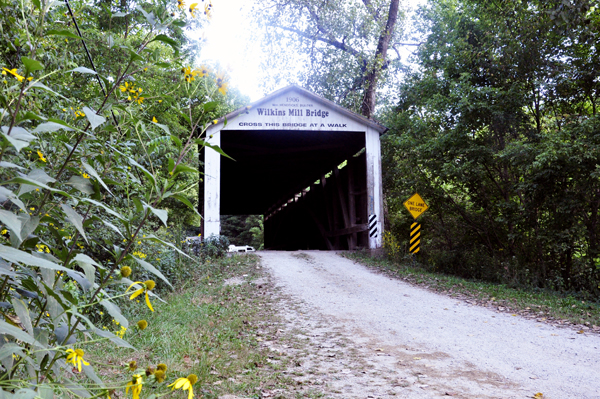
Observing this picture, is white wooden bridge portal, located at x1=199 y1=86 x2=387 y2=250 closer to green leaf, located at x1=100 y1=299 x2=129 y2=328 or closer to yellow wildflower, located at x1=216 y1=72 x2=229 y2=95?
yellow wildflower, located at x1=216 y1=72 x2=229 y2=95

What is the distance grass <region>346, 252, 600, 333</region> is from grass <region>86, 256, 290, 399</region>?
3678 mm

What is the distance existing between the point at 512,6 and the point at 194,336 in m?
9.04

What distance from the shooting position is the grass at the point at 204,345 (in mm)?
3045

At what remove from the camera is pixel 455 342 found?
4.71 meters

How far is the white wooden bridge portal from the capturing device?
13508 millimetres

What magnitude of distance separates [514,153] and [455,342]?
19.3ft

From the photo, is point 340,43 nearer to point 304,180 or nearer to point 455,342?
point 304,180

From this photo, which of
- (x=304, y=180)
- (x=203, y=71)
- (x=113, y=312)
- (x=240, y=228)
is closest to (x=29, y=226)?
(x=113, y=312)

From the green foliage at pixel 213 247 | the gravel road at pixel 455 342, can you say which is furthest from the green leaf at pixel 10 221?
the green foliage at pixel 213 247

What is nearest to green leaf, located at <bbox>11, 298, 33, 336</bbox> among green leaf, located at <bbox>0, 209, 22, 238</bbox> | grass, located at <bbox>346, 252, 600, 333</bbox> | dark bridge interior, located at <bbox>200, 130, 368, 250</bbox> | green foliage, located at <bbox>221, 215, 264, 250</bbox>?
green leaf, located at <bbox>0, 209, 22, 238</bbox>

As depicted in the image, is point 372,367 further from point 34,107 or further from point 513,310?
point 513,310

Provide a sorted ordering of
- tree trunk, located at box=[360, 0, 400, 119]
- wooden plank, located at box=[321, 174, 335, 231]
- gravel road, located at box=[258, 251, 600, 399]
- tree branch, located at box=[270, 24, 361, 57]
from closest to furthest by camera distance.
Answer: gravel road, located at box=[258, 251, 600, 399], tree trunk, located at box=[360, 0, 400, 119], wooden plank, located at box=[321, 174, 335, 231], tree branch, located at box=[270, 24, 361, 57]

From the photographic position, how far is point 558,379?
3.61 m

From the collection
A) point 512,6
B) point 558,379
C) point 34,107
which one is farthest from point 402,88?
point 34,107
